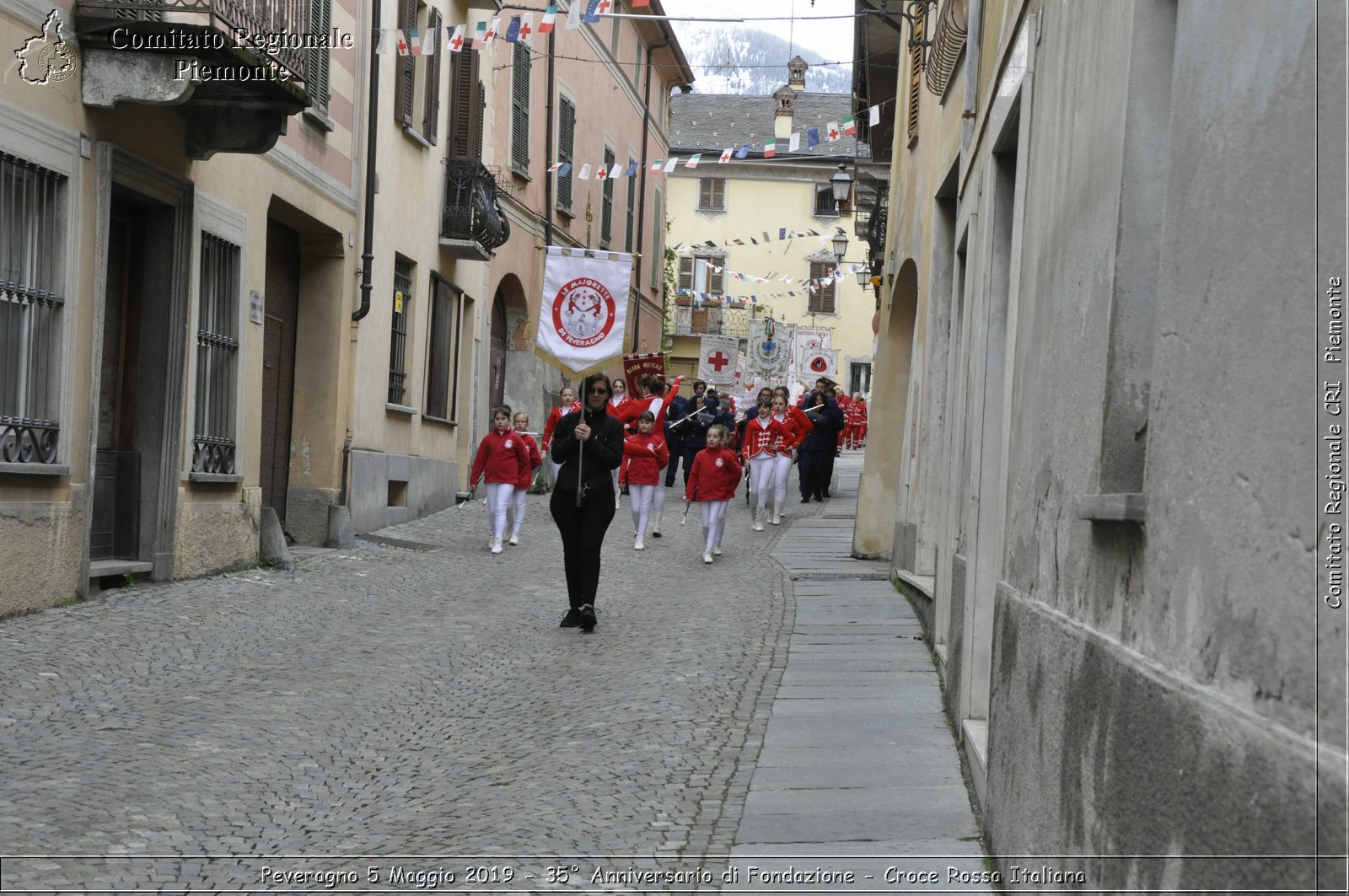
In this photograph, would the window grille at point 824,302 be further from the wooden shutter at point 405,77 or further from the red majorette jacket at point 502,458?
the red majorette jacket at point 502,458

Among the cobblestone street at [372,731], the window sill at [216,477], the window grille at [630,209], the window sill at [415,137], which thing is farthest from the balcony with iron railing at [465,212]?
the window grille at [630,209]

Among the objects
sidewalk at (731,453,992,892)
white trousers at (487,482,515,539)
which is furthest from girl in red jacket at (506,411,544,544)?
sidewalk at (731,453,992,892)

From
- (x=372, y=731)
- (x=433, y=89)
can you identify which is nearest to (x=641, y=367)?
→ (x=433, y=89)

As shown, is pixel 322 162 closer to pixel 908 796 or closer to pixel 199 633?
pixel 199 633

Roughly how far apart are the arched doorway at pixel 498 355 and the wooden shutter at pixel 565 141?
101 inches

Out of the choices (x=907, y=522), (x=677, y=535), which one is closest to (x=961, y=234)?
(x=907, y=522)

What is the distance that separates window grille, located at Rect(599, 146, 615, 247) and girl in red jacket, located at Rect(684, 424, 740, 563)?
48.4 ft

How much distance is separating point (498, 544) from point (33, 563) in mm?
6825

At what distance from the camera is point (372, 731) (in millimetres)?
7672

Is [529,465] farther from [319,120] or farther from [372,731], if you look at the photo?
[372,731]

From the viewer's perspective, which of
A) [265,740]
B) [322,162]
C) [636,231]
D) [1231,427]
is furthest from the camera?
[636,231]

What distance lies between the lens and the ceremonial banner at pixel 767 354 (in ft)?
118

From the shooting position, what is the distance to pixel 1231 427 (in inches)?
112

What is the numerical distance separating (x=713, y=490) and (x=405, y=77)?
620cm
